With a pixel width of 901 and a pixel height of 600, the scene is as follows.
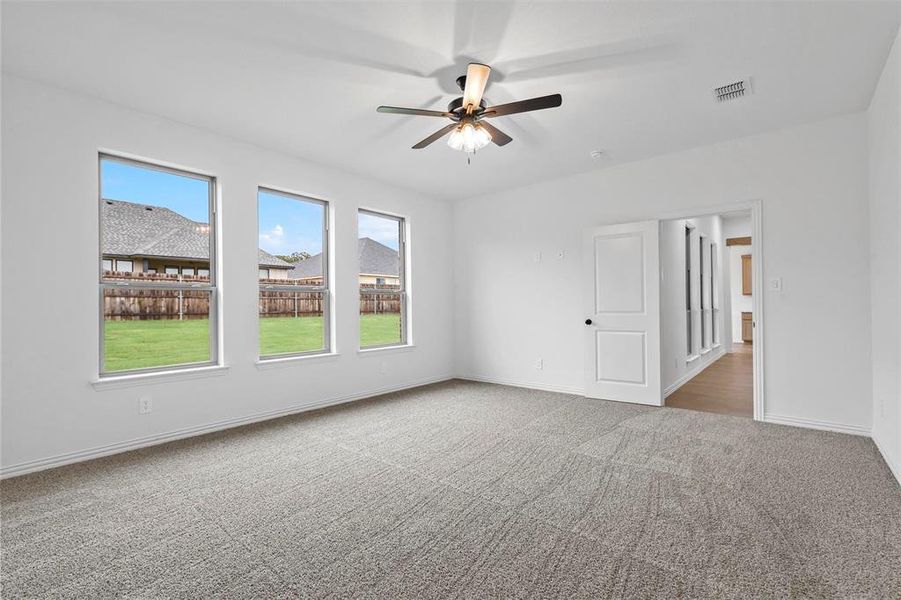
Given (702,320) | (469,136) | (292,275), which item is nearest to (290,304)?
(292,275)

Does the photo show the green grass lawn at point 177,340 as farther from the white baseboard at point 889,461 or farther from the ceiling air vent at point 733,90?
the white baseboard at point 889,461

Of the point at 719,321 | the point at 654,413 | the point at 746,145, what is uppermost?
the point at 746,145

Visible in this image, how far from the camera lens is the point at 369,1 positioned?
2.18 m

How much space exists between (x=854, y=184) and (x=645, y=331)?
211 centimetres

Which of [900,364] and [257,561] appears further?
[900,364]

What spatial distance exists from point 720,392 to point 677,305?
1.16m

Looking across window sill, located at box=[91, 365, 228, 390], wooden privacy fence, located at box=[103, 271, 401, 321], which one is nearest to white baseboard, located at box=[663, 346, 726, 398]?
wooden privacy fence, located at box=[103, 271, 401, 321]

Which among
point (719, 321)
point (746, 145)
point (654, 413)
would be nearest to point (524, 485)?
point (654, 413)

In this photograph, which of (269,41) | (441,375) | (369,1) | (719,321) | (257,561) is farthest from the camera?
(719,321)

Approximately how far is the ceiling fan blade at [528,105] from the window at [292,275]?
268cm

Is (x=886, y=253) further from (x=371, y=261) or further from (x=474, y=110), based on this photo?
(x=371, y=261)

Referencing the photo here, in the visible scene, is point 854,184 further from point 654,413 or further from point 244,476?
point 244,476

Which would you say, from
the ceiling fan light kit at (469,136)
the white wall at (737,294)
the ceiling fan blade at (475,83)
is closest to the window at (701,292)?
the white wall at (737,294)

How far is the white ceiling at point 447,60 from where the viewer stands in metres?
2.29
